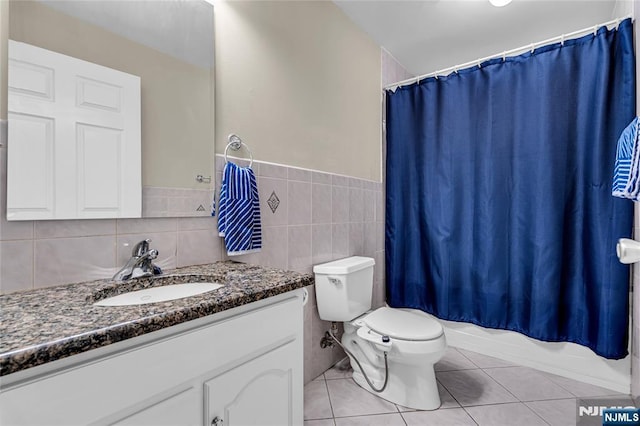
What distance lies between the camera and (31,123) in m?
0.85

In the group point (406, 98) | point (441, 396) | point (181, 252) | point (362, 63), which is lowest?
point (441, 396)

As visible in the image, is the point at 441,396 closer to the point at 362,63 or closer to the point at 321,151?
the point at 321,151

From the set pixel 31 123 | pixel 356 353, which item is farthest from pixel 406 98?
pixel 31 123

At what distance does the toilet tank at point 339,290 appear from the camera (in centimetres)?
171

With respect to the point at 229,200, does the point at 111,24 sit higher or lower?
higher

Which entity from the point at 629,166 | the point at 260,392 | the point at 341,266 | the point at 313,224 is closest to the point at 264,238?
the point at 313,224

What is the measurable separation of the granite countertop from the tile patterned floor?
0.94 m

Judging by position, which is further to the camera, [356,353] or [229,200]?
[356,353]

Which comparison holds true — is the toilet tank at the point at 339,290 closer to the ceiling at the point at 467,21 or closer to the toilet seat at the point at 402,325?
the toilet seat at the point at 402,325

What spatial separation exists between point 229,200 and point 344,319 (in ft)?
3.16

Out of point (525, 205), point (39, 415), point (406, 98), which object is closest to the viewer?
point (39, 415)

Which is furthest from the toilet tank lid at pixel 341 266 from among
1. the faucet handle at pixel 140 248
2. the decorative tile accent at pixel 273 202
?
the faucet handle at pixel 140 248

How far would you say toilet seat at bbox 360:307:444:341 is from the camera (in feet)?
4.94

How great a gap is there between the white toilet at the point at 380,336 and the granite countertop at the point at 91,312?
71cm
